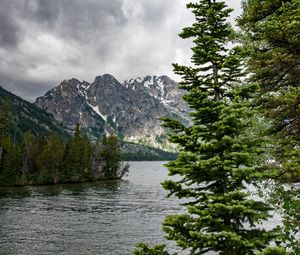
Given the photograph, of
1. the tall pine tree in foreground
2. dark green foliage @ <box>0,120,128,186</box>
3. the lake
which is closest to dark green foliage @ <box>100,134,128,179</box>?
dark green foliage @ <box>0,120,128,186</box>

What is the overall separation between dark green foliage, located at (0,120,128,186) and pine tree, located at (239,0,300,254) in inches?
3859

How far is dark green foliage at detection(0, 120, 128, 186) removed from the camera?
10350 cm

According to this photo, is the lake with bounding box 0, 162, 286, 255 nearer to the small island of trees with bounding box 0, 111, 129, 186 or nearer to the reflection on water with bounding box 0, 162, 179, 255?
the reflection on water with bounding box 0, 162, 179, 255

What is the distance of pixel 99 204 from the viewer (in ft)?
227

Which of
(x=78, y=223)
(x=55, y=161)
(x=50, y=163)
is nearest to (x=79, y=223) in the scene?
(x=78, y=223)

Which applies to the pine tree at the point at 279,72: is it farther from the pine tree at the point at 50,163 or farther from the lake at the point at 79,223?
the pine tree at the point at 50,163

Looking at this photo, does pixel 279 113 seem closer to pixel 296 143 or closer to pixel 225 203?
pixel 296 143

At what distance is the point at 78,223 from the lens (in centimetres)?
5056

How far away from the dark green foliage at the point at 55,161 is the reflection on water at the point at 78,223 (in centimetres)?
2542

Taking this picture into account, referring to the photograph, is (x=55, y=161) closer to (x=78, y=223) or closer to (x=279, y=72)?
(x=78, y=223)

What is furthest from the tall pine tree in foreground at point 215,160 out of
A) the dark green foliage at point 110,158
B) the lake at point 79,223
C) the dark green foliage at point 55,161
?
the dark green foliage at point 110,158

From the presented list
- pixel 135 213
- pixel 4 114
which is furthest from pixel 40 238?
pixel 4 114

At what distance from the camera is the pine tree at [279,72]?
1295 centimetres

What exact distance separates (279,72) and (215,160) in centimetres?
632
